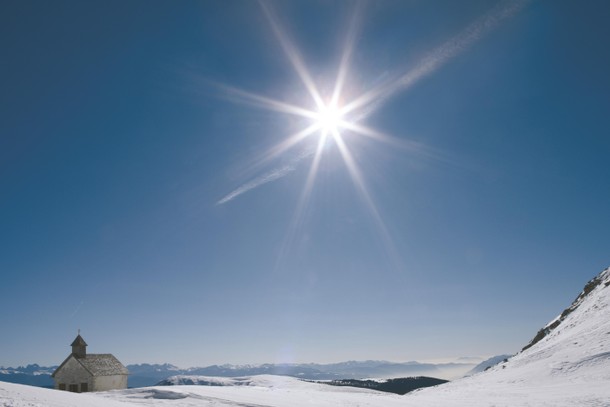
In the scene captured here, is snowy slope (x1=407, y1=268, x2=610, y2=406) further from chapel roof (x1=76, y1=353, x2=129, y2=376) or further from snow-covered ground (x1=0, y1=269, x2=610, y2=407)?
chapel roof (x1=76, y1=353, x2=129, y2=376)

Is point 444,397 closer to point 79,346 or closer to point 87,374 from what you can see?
point 87,374

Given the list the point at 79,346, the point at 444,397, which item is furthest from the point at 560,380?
the point at 79,346

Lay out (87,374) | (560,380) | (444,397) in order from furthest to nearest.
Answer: (87,374) → (560,380) → (444,397)

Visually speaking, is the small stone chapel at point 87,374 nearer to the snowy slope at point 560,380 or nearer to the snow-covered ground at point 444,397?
the snow-covered ground at point 444,397

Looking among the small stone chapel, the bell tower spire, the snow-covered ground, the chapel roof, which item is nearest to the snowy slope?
the snow-covered ground

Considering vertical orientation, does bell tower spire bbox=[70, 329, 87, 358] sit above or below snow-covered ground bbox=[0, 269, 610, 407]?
above

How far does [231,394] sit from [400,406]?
8.54 meters

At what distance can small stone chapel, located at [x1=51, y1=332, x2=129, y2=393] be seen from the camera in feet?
141

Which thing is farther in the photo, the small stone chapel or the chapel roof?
the chapel roof

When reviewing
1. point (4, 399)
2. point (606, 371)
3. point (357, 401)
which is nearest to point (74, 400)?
point (4, 399)

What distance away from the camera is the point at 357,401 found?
19984mm

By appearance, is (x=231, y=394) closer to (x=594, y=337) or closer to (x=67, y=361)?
(x=594, y=337)

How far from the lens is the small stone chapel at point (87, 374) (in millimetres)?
43062

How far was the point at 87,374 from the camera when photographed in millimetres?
43219
